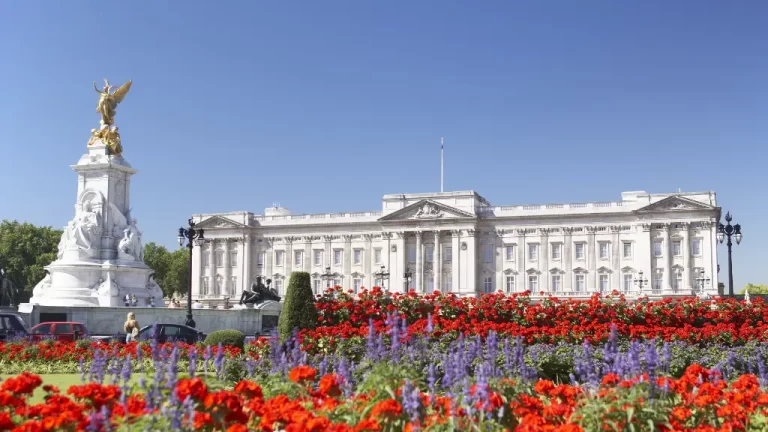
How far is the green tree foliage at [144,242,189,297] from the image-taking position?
9280 centimetres

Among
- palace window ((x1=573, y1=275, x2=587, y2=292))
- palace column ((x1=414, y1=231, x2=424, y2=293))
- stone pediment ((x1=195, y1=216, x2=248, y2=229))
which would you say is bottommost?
palace window ((x1=573, y1=275, x2=587, y2=292))

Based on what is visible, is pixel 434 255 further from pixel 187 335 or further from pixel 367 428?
pixel 367 428

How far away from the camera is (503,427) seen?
298 inches

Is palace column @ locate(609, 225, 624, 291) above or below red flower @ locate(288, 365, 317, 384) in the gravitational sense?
above

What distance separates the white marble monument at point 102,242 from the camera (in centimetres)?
3212

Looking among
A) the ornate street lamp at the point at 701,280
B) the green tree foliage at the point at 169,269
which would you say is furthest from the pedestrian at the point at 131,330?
the green tree foliage at the point at 169,269

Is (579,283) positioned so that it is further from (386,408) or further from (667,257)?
(386,408)

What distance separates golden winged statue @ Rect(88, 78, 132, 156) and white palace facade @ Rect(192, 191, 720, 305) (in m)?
38.7

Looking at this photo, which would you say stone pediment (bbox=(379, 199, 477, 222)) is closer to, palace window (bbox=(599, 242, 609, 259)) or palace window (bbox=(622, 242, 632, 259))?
palace window (bbox=(599, 242, 609, 259))

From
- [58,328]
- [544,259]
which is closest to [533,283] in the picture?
[544,259]

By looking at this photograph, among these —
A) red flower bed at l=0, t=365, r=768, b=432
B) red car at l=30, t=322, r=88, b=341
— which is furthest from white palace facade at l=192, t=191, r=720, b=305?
red flower bed at l=0, t=365, r=768, b=432

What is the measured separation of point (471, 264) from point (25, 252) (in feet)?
142

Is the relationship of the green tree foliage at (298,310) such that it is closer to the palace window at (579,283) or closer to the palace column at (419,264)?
the palace window at (579,283)

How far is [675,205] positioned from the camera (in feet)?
248
